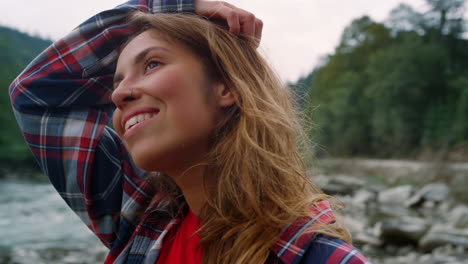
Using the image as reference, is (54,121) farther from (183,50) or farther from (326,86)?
(326,86)

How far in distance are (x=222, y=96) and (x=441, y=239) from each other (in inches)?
289

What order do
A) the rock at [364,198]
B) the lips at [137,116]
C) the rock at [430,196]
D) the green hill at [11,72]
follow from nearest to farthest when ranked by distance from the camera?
the lips at [137,116] < the rock at [430,196] < the rock at [364,198] < the green hill at [11,72]

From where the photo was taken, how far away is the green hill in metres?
35.0

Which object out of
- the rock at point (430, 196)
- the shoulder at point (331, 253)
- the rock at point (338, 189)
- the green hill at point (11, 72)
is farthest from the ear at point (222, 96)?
the green hill at point (11, 72)

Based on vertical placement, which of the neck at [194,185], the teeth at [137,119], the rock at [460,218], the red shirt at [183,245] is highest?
the teeth at [137,119]

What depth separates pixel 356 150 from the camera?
3653 centimetres

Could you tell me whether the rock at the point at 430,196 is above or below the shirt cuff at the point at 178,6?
below

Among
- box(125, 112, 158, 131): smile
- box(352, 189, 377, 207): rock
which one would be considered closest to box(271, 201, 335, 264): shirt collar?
box(125, 112, 158, 131): smile

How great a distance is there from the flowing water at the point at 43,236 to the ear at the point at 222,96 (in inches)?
237

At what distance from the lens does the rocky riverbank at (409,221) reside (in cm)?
703

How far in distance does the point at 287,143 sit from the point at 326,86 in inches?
1829

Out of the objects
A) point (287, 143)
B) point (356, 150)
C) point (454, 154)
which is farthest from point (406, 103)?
point (287, 143)

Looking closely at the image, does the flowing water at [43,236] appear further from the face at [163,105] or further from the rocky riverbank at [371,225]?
the face at [163,105]

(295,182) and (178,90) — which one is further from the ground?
(178,90)
